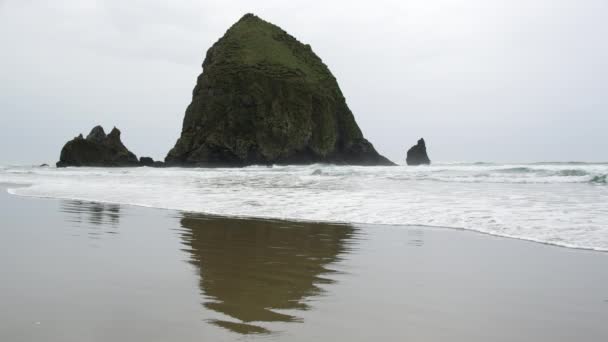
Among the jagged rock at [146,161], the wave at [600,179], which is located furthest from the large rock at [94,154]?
the wave at [600,179]

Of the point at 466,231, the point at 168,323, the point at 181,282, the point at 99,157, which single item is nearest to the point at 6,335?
→ the point at 168,323

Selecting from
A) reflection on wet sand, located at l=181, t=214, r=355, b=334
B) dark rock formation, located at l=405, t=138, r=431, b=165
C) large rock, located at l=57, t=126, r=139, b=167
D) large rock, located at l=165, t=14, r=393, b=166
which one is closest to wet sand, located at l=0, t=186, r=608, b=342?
reflection on wet sand, located at l=181, t=214, r=355, b=334

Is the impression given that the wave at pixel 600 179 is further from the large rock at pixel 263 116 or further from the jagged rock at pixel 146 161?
the jagged rock at pixel 146 161

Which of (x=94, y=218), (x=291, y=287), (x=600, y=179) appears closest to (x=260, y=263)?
(x=291, y=287)

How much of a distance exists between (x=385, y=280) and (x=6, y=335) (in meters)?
2.45

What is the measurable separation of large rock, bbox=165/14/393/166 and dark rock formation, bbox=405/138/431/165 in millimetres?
3290

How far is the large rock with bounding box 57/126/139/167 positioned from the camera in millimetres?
60062

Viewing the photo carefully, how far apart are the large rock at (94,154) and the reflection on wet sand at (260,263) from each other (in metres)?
58.2

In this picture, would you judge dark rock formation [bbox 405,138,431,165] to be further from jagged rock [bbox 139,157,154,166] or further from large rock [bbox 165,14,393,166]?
jagged rock [bbox 139,157,154,166]

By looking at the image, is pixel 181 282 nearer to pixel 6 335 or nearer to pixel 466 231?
pixel 6 335

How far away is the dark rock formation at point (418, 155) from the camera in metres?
64.0

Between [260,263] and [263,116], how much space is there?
53507 mm

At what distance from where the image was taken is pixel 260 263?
13.7 ft

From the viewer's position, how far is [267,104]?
190 feet
